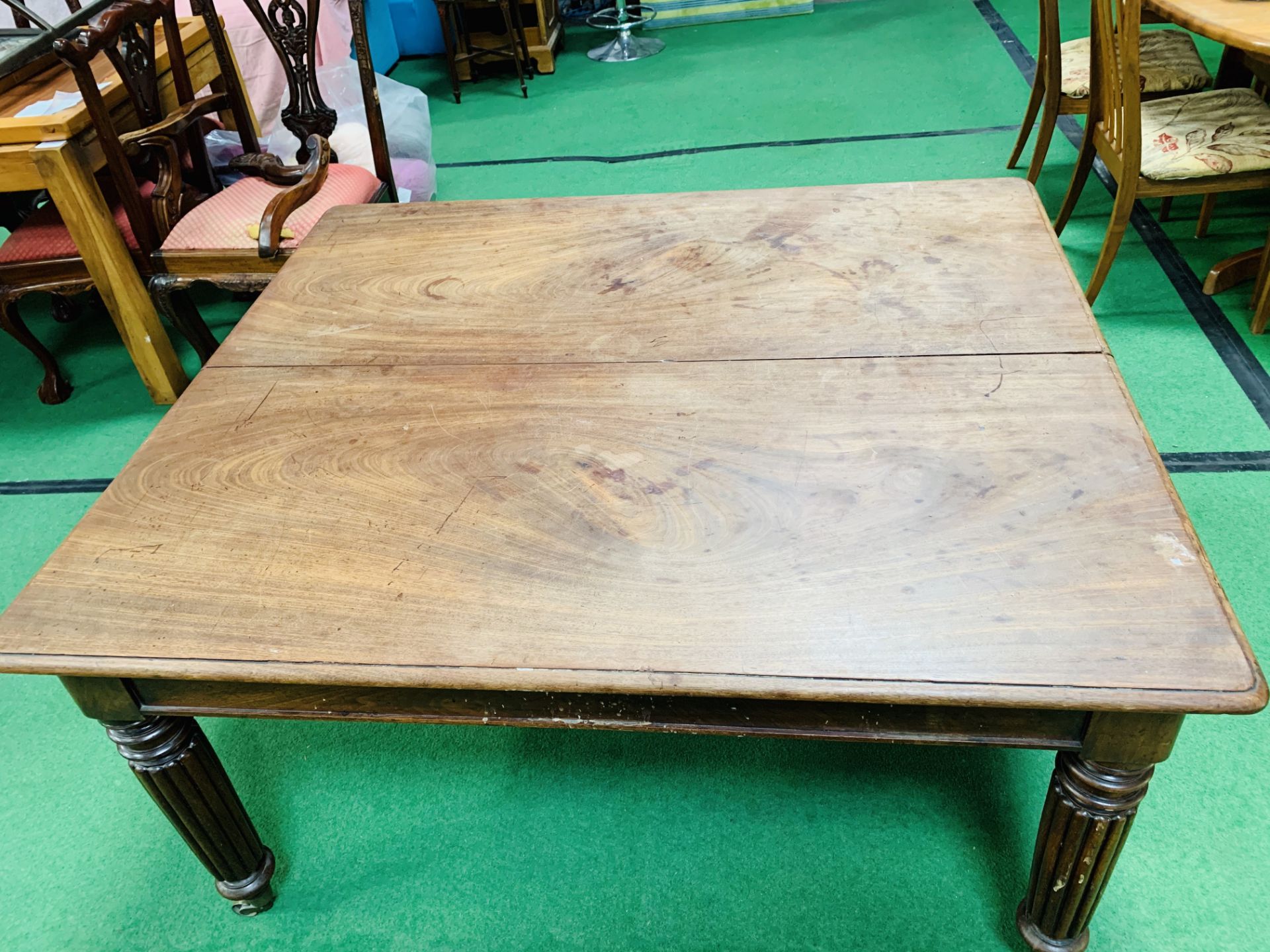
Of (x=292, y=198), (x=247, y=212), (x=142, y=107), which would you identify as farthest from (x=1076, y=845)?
(x=142, y=107)

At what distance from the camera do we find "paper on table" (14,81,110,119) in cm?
216

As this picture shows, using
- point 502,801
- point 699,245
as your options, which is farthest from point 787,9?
point 502,801

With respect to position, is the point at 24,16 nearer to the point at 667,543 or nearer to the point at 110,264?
Answer: the point at 110,264

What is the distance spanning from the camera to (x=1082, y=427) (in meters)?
1.14

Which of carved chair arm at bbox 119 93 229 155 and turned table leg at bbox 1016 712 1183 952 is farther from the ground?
carved chair arm at bbox 119 93 229 155

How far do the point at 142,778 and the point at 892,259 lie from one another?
1325 mm

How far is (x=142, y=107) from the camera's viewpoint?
2.20 meters

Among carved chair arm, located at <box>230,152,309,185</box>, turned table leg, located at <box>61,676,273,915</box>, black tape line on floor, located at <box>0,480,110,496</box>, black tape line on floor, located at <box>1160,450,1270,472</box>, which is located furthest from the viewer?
carved chair arm, located at <box>230,152,309,185</box>

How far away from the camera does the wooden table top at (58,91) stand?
6.78 feet

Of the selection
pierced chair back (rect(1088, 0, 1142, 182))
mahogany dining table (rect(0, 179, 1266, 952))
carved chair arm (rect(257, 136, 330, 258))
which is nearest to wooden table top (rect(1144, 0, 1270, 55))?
pierced chair back (rect(1088, 0, 1142, 182))

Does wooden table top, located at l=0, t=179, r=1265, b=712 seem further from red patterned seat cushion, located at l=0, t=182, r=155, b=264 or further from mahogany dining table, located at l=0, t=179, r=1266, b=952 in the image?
red patterned seat cushion, located at l=0, t=182, r=155, b=264

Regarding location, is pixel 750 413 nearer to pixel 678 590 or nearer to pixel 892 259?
pixel 678 590

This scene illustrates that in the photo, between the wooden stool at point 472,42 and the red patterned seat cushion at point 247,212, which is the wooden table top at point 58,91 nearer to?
the red patterned seat cushion at point 247,212

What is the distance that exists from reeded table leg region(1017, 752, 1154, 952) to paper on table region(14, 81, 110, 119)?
7.95 ft
